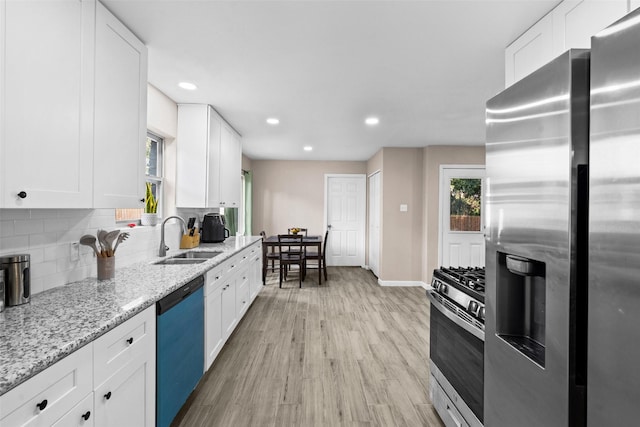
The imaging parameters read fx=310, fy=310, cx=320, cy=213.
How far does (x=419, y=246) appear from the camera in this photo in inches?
216

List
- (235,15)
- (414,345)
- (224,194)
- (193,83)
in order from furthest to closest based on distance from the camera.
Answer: (224,194) → (414,345) → (193,83) → (235,15)

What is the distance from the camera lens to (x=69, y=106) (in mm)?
1423

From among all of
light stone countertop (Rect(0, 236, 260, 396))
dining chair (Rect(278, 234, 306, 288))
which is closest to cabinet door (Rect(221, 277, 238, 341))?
light stone countertop (Rect(0, 236, 260, 396))

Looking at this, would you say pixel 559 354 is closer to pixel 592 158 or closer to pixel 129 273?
pixel 592 158

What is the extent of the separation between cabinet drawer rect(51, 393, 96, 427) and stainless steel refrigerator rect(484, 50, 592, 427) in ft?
4.81

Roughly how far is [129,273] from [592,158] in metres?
2.40

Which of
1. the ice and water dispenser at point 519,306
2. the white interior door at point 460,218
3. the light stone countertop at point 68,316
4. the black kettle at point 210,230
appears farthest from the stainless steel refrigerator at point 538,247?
the white interior door at point 460,218

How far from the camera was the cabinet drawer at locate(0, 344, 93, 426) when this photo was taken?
0.82 metres

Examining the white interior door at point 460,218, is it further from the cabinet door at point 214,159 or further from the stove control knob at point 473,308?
the stove control knob at point 473,308

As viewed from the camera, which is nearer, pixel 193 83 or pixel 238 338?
pixel 193 83

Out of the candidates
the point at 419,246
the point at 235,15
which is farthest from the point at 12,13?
the point at 419,246

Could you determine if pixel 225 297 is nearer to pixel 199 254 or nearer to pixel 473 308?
pixel 199 254

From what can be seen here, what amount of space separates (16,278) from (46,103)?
29.9 inches

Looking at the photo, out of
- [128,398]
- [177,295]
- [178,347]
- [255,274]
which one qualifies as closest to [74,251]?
[177,295]
